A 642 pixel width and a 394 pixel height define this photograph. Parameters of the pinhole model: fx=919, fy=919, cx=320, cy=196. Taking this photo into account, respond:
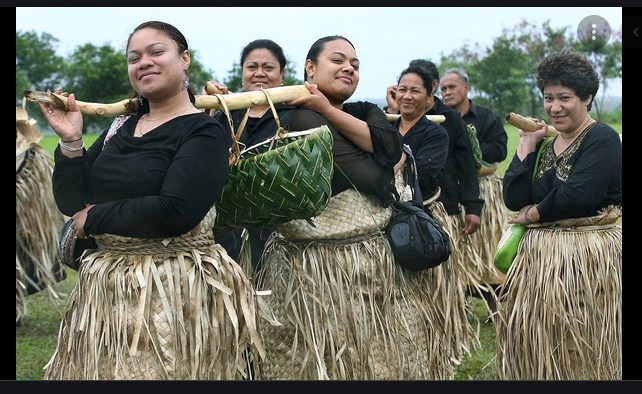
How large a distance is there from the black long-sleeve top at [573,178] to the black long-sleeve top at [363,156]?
0.74 m

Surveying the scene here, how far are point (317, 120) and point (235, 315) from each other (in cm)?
78

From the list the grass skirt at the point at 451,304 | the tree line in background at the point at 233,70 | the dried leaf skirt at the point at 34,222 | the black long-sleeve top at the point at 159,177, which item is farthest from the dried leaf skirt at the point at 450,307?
the tree line in background at the point at 233,70

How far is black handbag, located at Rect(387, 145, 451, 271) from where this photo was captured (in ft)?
11.1

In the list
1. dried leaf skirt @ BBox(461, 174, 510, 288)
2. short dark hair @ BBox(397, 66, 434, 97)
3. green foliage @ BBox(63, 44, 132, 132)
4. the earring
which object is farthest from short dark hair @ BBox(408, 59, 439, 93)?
green foliage @ BBox(63, 44, 132, 132)

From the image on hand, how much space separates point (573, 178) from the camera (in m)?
3.60

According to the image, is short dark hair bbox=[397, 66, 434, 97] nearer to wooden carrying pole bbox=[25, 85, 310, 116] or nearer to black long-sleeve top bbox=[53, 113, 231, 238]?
wooden carrying pole bbox=[25, 85, 310, 116]

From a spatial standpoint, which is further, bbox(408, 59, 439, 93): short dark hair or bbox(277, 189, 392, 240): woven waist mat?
bbox(408, 59, 439, 93): short dark hair

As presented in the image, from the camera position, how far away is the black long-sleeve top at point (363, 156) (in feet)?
10.5

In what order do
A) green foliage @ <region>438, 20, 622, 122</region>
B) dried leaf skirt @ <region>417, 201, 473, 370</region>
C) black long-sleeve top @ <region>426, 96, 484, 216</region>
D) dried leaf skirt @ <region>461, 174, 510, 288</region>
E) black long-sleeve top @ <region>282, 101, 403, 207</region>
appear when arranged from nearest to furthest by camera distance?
black long-sleeve top @ <region>282, 101, 403, 207</region>
dried leaf skirt @ <region>417, 201, 473, 370</region>
black long-sleeve top @ <region>426, 96, 484, 216</region>
dried leaf skirt @ <region>461, 174, 510, 288</region>
green foliage @ <region>438, 20, 622, 122</region>

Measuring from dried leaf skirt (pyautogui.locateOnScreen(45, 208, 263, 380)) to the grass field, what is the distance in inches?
67.8

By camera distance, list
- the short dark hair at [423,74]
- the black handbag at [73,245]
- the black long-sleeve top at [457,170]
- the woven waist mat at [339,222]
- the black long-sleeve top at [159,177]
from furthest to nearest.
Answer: the black long-sleeve top at [457,170] → the short dark hair at [423,74] → the woven waist mat at [339,222] → the black handbag at [73,245] → the black long-sleeve top at [159,177]

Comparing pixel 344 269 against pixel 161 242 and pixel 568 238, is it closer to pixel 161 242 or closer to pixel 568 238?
pixel 161 242

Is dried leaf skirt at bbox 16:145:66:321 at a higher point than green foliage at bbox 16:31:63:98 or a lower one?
lower

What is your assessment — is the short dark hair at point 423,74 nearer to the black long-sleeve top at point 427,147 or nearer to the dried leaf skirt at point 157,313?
the black long-sleeve top at point 427,147
